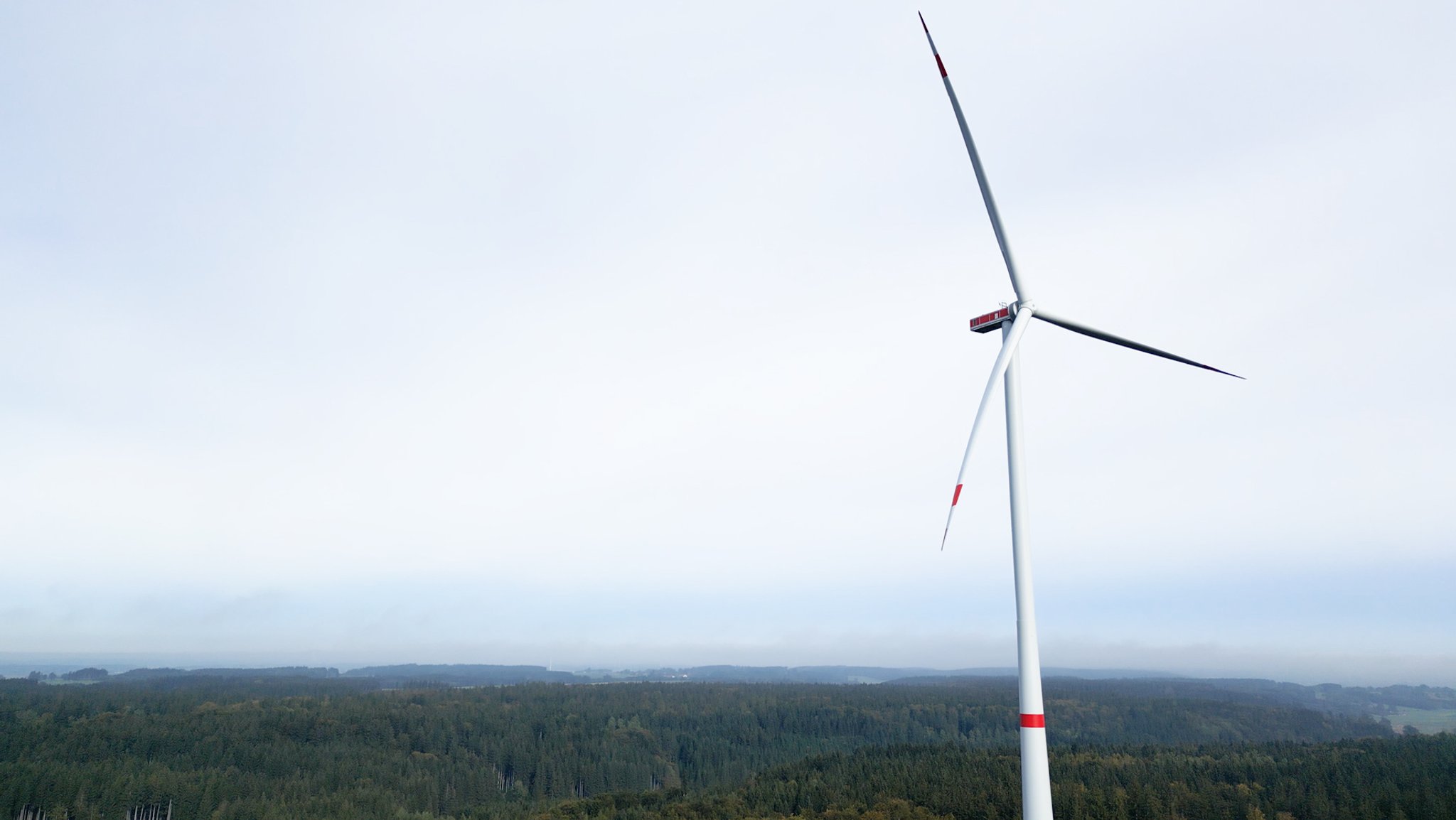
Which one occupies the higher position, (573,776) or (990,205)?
(990,205)

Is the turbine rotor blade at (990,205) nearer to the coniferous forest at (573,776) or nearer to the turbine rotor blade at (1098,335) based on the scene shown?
the turbine rotor blade at (1098,335)

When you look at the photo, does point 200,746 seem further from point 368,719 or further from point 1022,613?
point 1022,613

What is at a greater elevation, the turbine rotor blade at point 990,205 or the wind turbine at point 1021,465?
the turbine rotor blade at point 990,205

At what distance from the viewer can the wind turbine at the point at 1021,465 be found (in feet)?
79.5

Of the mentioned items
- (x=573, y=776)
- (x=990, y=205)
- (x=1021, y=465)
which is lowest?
(x=573, y=776)

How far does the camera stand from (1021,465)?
2731 centimetres

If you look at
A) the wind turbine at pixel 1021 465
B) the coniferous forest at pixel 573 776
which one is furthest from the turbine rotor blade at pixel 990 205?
the coniferous forest at pixel 573 776

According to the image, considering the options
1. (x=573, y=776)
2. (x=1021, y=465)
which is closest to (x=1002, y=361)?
(x=1021, y=465)

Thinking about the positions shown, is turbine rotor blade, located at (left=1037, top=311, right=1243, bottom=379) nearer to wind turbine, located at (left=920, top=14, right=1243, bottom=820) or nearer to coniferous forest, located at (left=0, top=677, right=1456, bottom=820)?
wind turbine, located at (left=920, top=14, right=1243, bottom=820)

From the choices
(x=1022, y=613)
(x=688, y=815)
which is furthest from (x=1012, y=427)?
(x=688, y=815)

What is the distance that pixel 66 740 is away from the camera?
14488cm

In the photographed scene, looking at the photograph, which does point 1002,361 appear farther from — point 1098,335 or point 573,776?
point 573,776

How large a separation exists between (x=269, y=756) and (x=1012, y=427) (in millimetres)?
164177

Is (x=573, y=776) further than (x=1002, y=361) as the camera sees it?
Yes
